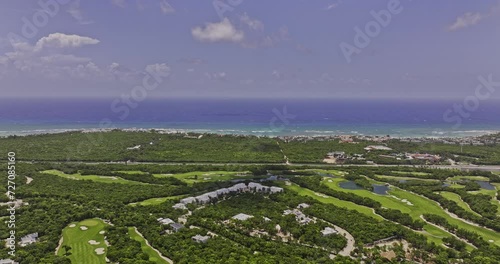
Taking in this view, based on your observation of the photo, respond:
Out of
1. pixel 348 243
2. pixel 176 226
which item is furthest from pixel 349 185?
pixel 176 226

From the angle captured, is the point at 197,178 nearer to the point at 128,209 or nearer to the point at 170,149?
the point at 128,209

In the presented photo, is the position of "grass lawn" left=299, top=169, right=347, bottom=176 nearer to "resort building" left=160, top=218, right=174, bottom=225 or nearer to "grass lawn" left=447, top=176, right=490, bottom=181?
"grass lawn" left=447, top=176, right=490, bottom=181

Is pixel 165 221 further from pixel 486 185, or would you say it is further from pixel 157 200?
pixel 486 185

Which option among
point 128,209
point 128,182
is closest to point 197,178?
point 128,182

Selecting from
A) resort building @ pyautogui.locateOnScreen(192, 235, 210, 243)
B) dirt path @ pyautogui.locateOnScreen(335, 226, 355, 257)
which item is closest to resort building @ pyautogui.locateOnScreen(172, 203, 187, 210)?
resort building @ pyautogui.locateOnScreen(192, 235, 210, 243)

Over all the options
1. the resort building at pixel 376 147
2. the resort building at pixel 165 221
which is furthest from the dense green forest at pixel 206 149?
the resort building at pixel 165 221

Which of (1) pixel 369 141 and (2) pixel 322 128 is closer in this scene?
(1) pixel 369 141

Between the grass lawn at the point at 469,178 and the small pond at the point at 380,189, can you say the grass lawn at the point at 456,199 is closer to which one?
the small pond at the point at 380,189
